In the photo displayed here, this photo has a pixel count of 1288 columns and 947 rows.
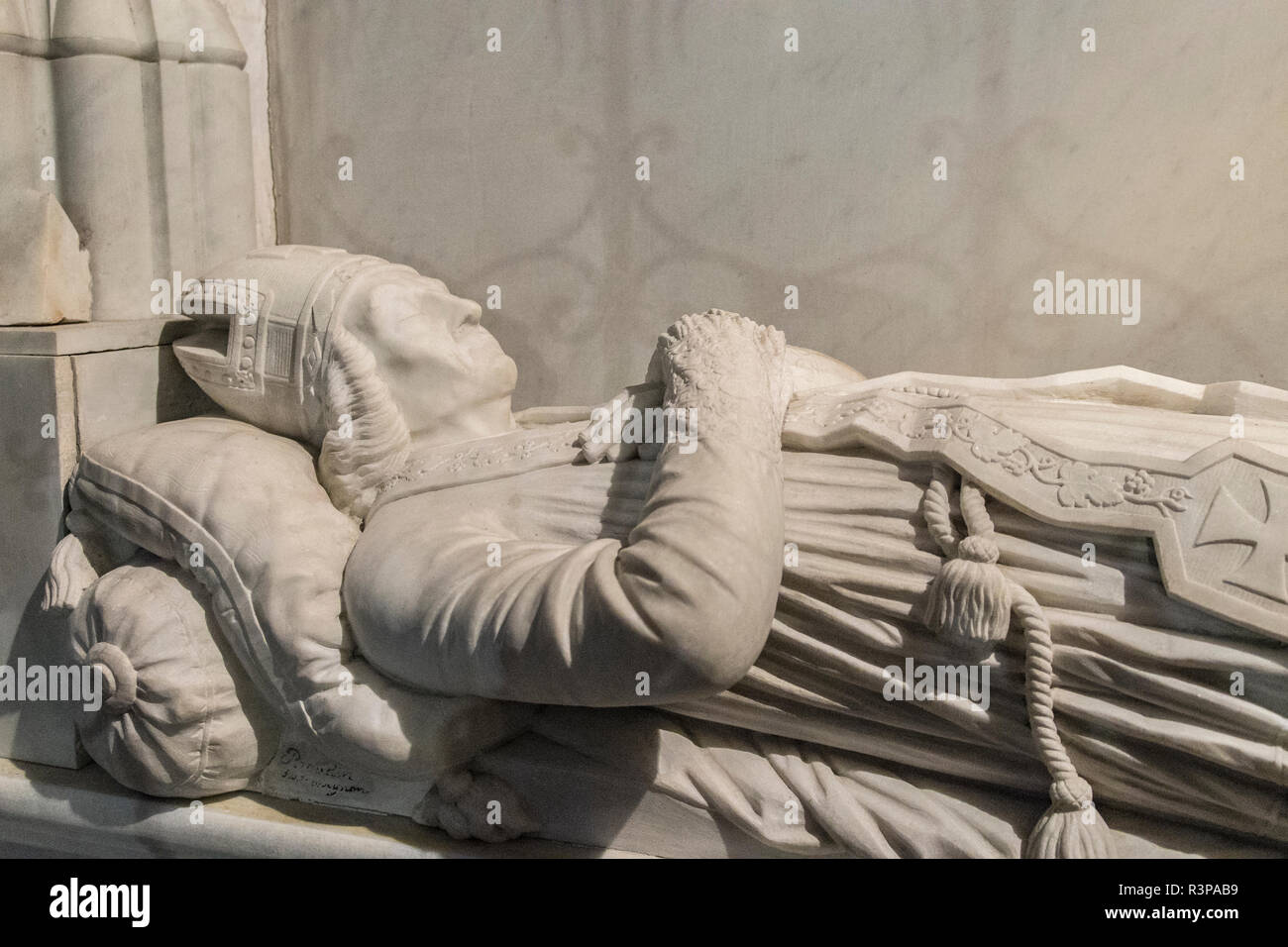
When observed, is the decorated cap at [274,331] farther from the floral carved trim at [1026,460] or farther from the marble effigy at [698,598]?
the floral carved trim at [1026,460]

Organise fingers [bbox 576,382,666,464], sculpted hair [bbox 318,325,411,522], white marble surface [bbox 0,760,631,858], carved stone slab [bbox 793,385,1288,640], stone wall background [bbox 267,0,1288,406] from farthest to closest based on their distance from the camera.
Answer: stone wall background [bbox 267,0,1288,406] < sculpted hair [bbox 318,325,411,522] < fingers [bbox 576,382,666,464] < white marble surface [bbox 0,760,631,858] < carved stone slab [bbox 793,385,1288,640]

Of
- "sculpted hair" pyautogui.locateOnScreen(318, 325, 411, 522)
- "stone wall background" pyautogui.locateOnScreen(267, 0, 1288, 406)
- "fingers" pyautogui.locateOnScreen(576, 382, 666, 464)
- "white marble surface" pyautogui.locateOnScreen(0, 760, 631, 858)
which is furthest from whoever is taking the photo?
"stone wall background" pyautogui.locateOnScreen(267, 0, 1288, 406)

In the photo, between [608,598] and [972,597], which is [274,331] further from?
[972,597]

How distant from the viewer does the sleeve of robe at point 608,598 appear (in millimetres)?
1521

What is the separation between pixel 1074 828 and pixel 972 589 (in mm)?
358

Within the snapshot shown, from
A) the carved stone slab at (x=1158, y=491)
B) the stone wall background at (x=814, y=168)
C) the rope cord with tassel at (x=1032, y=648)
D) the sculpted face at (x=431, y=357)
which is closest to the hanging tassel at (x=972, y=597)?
the rope cord with tassel at (x=1032, y=648)

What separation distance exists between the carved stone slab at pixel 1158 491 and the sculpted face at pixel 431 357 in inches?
29.1

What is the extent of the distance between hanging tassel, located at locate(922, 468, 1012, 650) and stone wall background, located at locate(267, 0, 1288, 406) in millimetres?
1022

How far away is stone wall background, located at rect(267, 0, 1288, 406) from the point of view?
240 cm

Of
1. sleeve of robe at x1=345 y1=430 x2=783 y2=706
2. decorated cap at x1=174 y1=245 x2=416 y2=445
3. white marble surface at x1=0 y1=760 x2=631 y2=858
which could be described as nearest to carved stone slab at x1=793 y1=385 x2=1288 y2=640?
sleeve of robe at x1=345 y1=430 x2=783 y2=706

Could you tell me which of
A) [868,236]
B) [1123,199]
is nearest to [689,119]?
[868,236]

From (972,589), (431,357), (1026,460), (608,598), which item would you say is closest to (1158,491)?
(1026,460)

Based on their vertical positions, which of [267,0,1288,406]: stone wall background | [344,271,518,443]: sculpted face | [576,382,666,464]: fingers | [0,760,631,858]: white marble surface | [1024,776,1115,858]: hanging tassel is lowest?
[0,760,631,858]: white marble surface

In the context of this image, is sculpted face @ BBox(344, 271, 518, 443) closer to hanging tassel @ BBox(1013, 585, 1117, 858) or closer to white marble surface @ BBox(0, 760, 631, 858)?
white marble surface @ BBox(0, 760, 631, 858)
